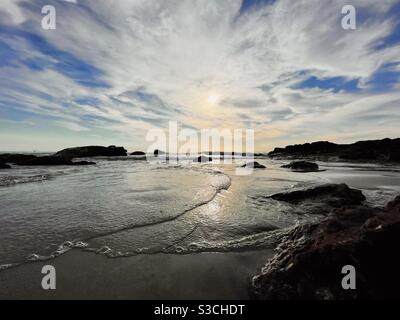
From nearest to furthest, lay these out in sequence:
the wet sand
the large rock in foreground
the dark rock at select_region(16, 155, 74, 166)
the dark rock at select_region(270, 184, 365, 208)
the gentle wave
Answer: the large rock in foreground < the wet sand < the dark rock at select_region(270, 184, 365, 208) < the gentle wave < the dark rock at select_region(16, 155, 74, 166)

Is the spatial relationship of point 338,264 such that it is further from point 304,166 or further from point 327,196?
point 304,166

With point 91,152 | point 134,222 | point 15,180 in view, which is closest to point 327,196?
point 134,222

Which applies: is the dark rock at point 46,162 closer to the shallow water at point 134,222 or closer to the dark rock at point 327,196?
the shallow water at point 134,222

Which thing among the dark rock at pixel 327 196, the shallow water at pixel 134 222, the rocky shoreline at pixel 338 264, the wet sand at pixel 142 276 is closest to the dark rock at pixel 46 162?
the shallow water at pixel 134 222

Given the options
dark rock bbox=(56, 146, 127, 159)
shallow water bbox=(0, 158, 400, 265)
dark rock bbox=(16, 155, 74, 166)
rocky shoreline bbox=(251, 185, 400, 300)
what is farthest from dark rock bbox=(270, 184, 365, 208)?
dark rock bbox=(56, 146, 127, 159)

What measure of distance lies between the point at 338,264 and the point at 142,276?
301cm

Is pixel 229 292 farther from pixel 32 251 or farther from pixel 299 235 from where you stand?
pixel 32 251

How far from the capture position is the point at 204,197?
9922mm

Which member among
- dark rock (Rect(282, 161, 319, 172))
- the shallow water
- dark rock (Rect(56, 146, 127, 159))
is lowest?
the shallow water

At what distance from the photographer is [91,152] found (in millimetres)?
57469

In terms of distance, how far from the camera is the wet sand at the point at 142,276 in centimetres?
336

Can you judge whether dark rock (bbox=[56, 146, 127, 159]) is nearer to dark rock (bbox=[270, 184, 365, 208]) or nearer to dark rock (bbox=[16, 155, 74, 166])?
dark rock (bbox=[16, 155, 74, 166])

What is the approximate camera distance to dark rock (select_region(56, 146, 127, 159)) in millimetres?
54219

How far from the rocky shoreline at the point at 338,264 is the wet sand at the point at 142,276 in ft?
1.61
